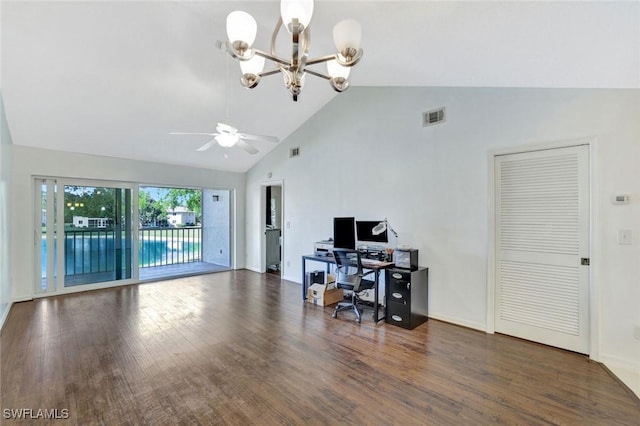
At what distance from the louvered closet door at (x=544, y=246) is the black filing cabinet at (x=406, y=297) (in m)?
0.86

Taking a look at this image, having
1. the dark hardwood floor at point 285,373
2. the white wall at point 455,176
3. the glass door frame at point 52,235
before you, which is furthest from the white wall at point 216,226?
the dark hardwood floor at point 285,373

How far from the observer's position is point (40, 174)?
4730 millimetres

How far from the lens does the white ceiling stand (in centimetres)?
208

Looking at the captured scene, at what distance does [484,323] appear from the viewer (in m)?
3.46

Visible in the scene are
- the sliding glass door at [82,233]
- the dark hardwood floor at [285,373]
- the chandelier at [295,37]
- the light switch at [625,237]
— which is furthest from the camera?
the sliding glass door at [82,233]

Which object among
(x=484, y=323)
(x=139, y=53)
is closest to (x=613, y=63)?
(x=484, y=323)

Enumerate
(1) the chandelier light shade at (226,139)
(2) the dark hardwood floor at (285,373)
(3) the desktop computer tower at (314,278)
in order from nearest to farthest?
(2) the dark hardwood floor at (285,373), (1) the chandelier light shade at (226,139), (3) the desktop computer tower at (314,278)

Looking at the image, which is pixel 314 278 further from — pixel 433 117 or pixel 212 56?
pixel 212 56

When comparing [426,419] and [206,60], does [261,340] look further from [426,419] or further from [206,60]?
[206,60]

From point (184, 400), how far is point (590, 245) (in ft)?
12.7

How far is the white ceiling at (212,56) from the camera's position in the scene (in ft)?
6.82

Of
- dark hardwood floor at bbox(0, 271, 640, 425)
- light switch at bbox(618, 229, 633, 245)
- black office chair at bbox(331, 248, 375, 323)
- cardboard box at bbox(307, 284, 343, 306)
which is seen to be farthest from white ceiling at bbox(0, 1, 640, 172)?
cardboard box at bbox(307, 284, 343, 306)

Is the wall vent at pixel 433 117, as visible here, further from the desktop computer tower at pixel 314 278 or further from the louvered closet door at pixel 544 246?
the desktop computer tower at pixel 314 278

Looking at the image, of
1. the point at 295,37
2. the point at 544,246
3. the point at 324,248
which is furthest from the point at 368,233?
the point at 295,37
